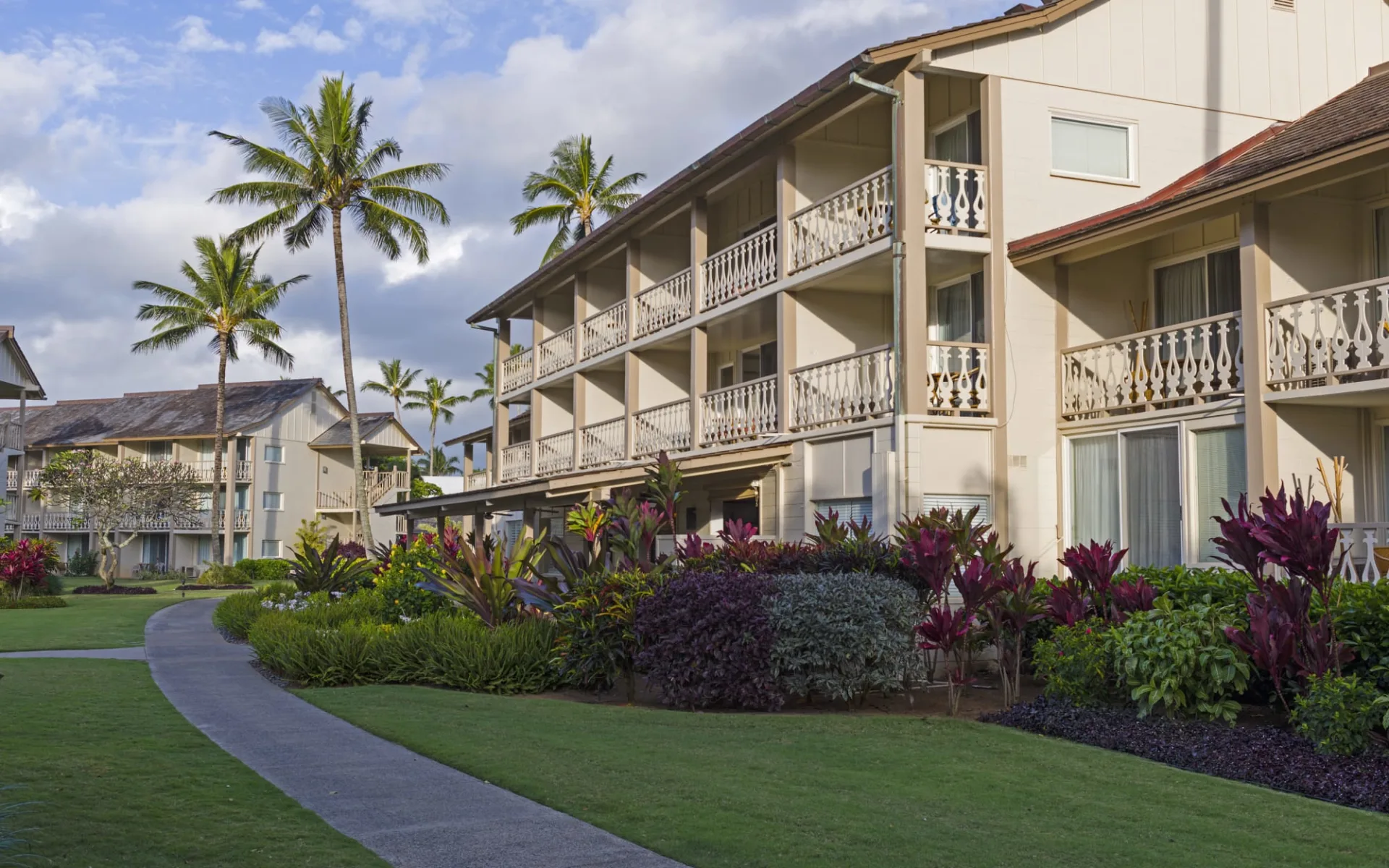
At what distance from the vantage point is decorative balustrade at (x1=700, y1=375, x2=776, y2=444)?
19844 millimetres

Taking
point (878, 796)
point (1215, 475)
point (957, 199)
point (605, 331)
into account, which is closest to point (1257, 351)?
point (1215, 475)

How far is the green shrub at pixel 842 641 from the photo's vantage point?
38.3 feet

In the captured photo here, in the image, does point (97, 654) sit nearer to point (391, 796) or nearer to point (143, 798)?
point (143, 798)

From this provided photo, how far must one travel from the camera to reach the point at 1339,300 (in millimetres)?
13062

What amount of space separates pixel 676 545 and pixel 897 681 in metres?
3.83

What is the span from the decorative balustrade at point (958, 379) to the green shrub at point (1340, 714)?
25.6 feet

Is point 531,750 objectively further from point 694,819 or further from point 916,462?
point 916,462

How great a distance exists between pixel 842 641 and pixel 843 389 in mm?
6640

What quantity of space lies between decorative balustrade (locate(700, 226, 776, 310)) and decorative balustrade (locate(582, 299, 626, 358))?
3961 millimetres

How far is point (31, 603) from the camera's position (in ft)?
98.2

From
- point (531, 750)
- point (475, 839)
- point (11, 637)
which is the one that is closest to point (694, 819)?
point (475, 839)

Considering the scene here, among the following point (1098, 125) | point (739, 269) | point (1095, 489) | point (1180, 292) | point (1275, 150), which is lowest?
point (1095, 489)

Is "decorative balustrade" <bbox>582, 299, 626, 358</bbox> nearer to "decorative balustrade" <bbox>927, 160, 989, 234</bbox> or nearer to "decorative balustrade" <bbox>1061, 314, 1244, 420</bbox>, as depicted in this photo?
"decorative balustrade" <bbox>927, 160, 989, 234</bbox>

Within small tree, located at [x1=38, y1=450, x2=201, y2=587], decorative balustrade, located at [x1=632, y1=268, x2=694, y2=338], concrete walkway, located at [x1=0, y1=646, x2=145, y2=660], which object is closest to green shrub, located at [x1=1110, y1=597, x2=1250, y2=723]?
concrete walkway, located at [x1=0, y1=646, x2=145, y2=660]
